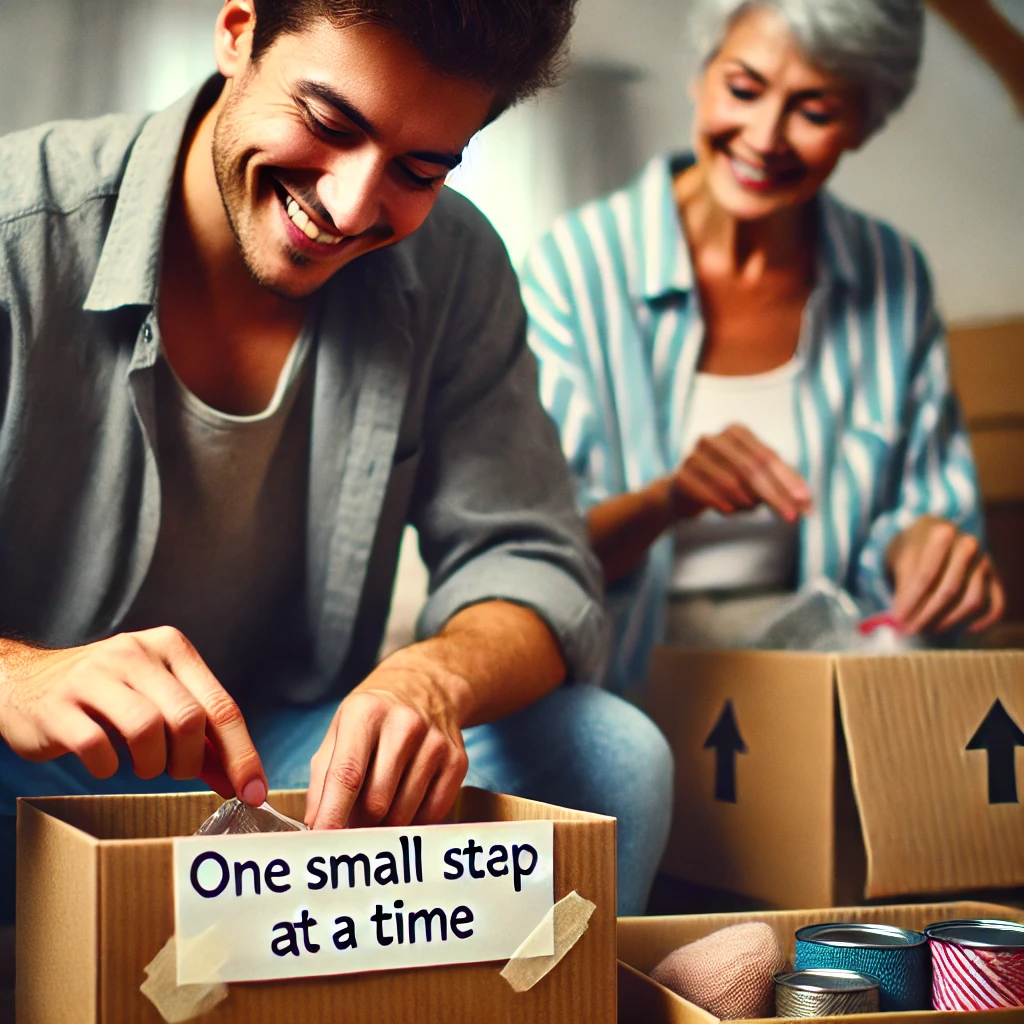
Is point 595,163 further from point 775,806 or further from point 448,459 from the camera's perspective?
point 775,806

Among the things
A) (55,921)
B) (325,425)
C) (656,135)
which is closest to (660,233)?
(656,135)

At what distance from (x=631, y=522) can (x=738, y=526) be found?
159 millimetres

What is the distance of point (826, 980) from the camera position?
32.6 inches

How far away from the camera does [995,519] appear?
1.84 metres

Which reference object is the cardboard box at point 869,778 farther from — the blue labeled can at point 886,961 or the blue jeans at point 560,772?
the blue labeled can at point 886,961

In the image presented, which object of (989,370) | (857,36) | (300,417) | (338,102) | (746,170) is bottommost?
(300,417)

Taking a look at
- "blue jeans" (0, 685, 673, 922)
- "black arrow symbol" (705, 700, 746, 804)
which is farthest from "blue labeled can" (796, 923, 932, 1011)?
"black arrow symbol" (705, 700, 746, 804)

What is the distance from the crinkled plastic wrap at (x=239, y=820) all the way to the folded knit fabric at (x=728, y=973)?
0.31 m

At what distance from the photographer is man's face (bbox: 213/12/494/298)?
1.02 meters

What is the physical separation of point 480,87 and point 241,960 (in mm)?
739

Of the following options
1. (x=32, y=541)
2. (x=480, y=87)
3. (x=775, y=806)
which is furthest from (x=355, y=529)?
(x=775, y=806)

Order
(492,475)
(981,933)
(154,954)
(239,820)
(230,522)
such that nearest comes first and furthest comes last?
(154,954) → (239,820) → (981,933) → (230,522) → (492,475)

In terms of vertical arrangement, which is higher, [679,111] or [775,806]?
[679,111]

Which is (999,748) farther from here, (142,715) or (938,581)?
(142,715)
